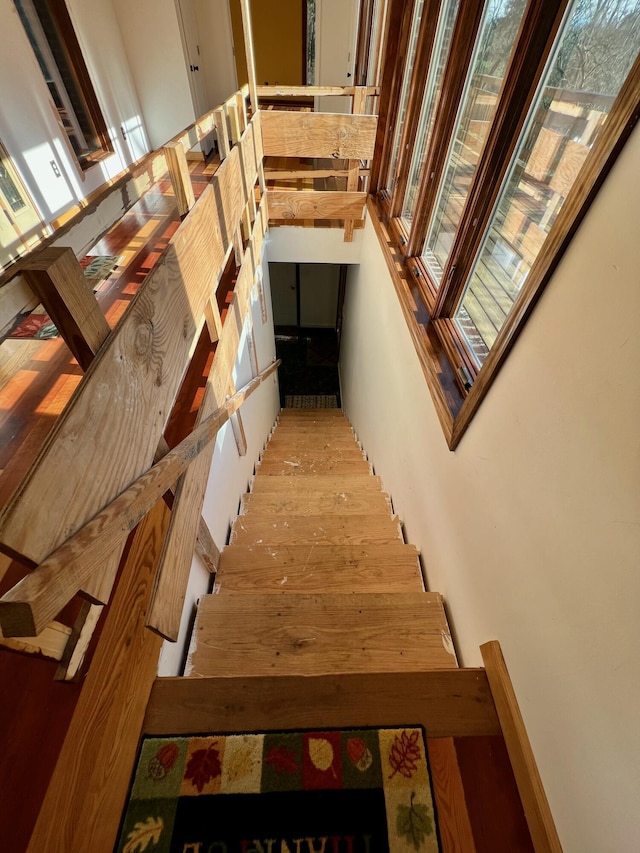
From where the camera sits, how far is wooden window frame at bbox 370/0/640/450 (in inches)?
29.1

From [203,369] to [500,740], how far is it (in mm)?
1752

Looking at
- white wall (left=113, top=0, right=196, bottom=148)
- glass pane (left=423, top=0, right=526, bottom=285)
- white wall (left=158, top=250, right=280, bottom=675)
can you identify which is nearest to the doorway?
white wall (left=158, top=250, right=280, bottom=675)

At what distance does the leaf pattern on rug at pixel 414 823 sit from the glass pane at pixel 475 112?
2.00 meters

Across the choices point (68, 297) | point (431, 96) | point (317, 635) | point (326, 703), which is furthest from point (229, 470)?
point (431, 96)

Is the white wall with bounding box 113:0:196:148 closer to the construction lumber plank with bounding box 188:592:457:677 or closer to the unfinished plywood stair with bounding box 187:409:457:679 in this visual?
A: the unfinished plywood stair with bounding box 187:409:457:679

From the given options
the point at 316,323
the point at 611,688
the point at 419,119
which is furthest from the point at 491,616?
the point at 316,323

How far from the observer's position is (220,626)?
4.60 ft

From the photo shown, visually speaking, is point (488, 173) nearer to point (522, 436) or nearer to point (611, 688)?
point (522, 436)

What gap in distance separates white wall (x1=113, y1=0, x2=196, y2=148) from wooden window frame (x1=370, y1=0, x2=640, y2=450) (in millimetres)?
2781

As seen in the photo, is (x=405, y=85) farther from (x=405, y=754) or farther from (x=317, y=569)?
(x=405, y=754)

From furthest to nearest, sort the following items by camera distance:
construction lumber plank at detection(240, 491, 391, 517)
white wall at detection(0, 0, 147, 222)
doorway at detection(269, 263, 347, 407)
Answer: doorway at detection(269, 263, 347, 407) → white wall at detection(0, 0, 147, 222) → construction lumber plank at detection(240, 491, 391, 517)

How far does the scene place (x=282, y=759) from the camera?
1.01 m

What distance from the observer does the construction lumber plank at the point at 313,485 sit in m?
2.68

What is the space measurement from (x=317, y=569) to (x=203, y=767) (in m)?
0.87
